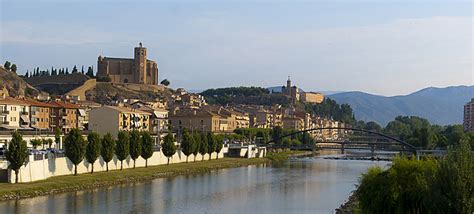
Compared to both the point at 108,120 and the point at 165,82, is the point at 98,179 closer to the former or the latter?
the point at 108,120

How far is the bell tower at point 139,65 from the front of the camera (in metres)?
138

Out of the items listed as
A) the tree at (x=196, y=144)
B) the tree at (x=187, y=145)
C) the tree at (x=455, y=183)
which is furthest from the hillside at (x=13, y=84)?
the tree at (x=455, y=183)

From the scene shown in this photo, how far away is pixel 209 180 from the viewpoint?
4853cm

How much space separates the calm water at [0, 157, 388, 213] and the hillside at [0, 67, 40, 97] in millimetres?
53501

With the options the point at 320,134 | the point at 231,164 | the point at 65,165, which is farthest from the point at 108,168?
the point at 320,134

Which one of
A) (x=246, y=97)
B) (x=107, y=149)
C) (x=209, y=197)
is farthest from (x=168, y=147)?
(x=246, y=97)

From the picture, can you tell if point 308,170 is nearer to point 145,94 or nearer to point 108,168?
point 108,168

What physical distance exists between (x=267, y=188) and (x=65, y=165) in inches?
428

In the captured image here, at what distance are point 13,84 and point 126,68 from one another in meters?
38.6

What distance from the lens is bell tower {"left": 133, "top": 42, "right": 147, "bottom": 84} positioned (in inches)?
5418

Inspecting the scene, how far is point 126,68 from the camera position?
458 feet

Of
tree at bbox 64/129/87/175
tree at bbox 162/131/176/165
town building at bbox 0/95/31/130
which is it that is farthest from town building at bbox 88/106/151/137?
tree at bbox 64/129/87/175

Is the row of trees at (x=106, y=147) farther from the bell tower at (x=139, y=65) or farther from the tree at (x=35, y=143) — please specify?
the bell tower at (x=139, y=65)

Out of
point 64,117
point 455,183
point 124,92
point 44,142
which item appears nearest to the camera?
point 455,183
